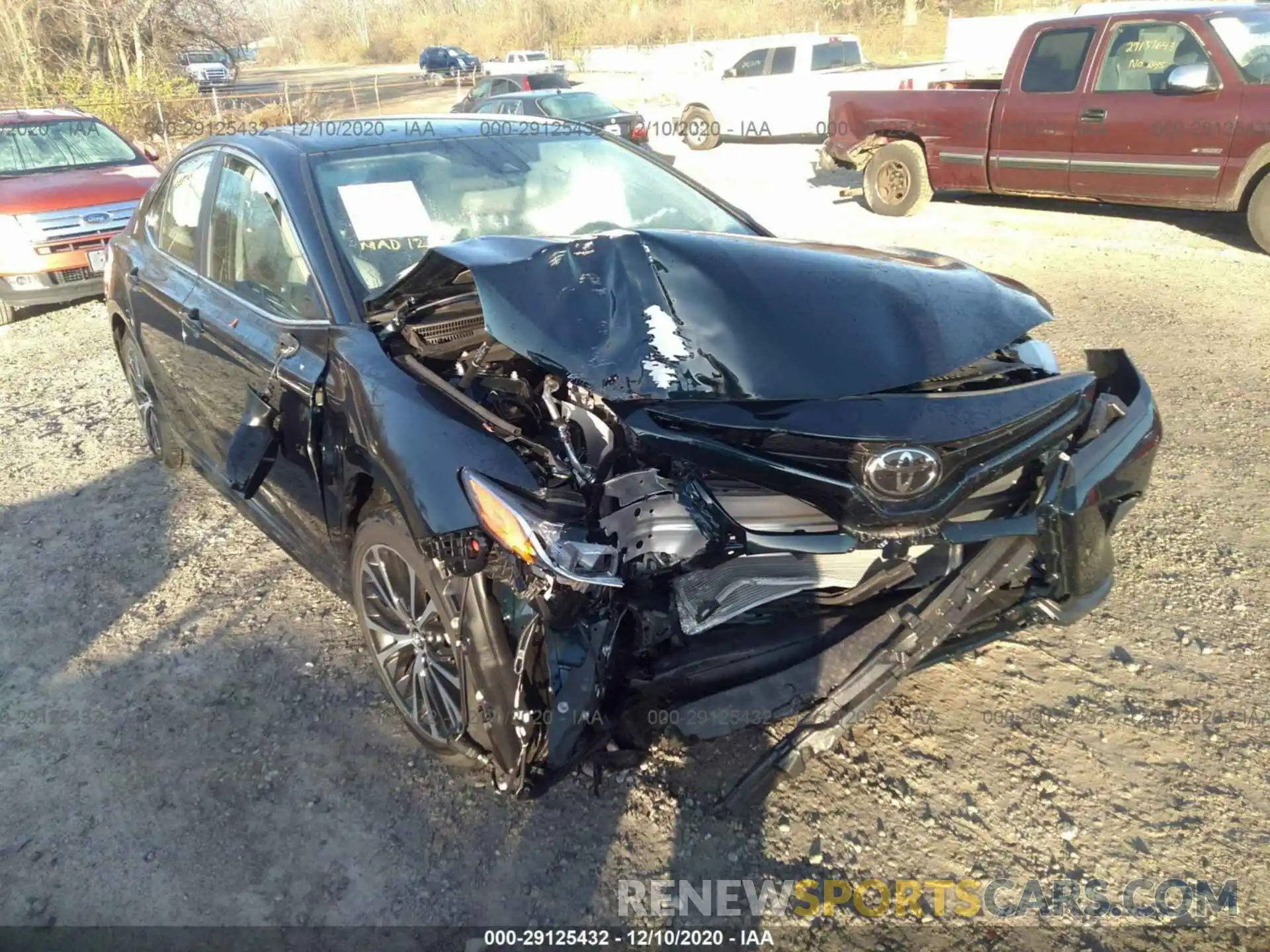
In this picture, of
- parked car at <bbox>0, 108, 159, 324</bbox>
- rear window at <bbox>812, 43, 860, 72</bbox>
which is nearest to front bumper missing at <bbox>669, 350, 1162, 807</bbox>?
parked car at <bbox>0, 108, 159, 324</bbox>

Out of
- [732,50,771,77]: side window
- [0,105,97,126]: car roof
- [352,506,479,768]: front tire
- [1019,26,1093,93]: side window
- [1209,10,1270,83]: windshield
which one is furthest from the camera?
[732,50,771,77]: side window

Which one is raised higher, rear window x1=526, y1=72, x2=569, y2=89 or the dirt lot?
rear window x1=526, y1=72, x2=569, y2=89

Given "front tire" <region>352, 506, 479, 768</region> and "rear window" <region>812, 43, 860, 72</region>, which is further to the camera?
"rear window" <region>812, 43, 860, 72</region>

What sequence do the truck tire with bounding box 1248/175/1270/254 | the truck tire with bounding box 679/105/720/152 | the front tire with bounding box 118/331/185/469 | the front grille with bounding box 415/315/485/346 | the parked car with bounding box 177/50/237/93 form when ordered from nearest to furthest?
the front grille with bounding box 415/315/485/346 < the front tire with bounding box 118/331/185/469 < the truck tire with bounding box 1248/175/1270/254 < the truck tire with bounding box 679/105/720/152 < the parked car with bounding box 177/50/237/93

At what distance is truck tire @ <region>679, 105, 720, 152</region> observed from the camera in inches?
715

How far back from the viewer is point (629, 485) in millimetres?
2406

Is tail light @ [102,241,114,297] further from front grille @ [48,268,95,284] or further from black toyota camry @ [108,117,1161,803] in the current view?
front grille @ [48,268,95,284]

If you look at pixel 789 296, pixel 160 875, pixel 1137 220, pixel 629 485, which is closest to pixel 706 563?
pixel 629 485

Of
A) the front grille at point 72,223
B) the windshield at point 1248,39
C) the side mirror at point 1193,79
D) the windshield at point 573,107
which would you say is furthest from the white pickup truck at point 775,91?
the front grille at point 72,223

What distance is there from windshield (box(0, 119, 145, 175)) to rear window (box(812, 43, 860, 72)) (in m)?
12.4

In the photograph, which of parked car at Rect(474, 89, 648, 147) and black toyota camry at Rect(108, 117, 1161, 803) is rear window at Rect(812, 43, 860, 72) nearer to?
parked car at Rect(474, 89, 648, 147)

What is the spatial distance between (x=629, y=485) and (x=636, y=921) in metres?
1.14

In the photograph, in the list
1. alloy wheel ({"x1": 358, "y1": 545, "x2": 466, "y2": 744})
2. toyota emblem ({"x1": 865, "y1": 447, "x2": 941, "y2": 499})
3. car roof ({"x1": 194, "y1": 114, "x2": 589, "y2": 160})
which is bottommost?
alloy wheel ({"x1": 358, "y1": 545, "x2": 466, "y2": 744})

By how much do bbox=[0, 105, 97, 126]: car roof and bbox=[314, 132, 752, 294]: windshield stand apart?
25.7 ft
